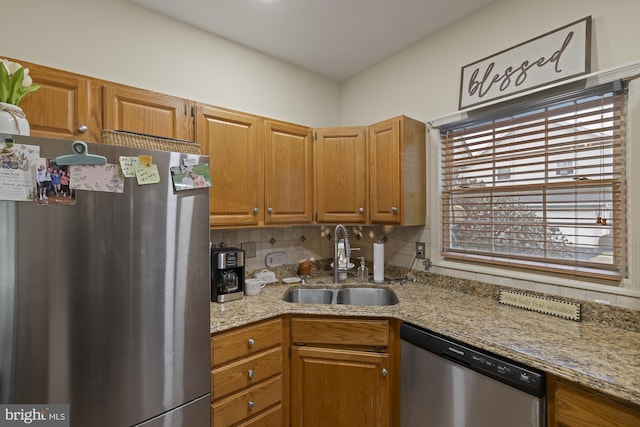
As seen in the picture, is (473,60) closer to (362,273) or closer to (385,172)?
(385,172)

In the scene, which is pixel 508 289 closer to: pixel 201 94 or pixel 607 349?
pixel 607 349

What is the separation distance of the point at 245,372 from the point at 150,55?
1.92 m

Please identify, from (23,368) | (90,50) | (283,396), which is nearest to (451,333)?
(283,396)

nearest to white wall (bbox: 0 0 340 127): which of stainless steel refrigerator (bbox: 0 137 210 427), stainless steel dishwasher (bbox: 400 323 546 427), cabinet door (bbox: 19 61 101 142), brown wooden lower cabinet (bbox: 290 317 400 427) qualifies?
cabinet door (bbox: 19 61 101 142)

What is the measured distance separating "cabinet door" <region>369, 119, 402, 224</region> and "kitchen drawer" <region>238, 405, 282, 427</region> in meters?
1.35

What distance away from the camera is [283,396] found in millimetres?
1718

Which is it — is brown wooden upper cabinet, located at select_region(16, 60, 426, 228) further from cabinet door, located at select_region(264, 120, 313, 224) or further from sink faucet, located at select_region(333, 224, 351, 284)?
sink faucet, located at select_region(333, 224, 351, 284)

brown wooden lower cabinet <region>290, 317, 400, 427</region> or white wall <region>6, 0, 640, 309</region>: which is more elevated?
white wall <region>6, 0, 640, 309</region>

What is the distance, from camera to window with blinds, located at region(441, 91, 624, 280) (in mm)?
1414

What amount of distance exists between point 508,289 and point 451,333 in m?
0.62

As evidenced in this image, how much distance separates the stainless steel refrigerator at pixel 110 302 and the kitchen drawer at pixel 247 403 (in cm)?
12

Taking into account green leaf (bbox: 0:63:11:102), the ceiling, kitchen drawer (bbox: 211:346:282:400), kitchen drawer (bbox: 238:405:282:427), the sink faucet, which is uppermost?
the ceiling

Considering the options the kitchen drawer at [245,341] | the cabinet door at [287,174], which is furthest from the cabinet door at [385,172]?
the kitchen drawer at [245,341]

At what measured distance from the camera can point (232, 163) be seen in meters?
1.88
